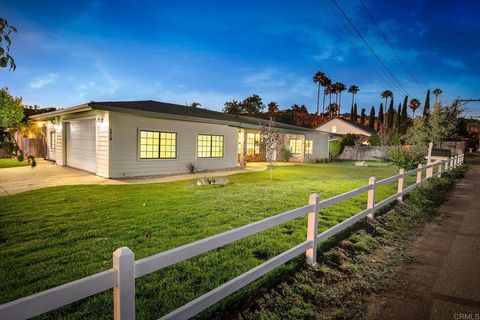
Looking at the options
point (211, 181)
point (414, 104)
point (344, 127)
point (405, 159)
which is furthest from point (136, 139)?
point (414, 104)

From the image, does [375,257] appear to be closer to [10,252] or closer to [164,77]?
[10,252]

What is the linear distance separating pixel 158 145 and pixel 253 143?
12890 millimetres

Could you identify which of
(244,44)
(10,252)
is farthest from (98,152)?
(244,44)

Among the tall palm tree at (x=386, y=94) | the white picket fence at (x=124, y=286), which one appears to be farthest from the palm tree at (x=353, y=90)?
the white picket fence at (x=124, y=286)

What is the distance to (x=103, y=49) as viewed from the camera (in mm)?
24250

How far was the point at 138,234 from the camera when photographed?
5.16 meters

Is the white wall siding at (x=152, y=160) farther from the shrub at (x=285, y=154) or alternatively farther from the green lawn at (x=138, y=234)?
the shrub at (x=285, y=154)

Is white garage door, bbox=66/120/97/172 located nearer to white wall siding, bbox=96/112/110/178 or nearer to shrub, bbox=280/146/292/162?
white wall siding, bbox=96/112/110/178

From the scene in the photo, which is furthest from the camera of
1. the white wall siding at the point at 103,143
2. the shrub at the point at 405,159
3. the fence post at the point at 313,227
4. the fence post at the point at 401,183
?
the shrub at the point at 405,159

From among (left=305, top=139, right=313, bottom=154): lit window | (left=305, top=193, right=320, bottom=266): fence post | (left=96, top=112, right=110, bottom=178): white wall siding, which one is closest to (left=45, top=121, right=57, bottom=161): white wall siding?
(left=96, top=112, right=110, bottom=178): white wall siding

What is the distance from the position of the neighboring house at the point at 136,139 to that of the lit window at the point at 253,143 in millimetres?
6145

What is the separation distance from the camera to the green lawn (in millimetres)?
3338

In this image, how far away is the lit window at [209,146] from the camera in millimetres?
15727

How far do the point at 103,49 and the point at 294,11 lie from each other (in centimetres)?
2037
